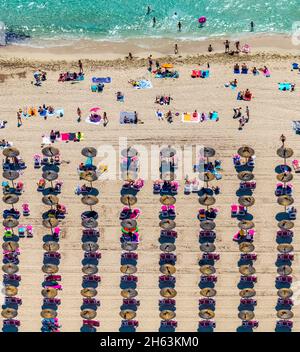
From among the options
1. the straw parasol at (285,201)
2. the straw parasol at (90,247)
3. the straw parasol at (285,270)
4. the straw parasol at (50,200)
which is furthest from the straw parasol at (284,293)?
the straw parasol at (50,200)

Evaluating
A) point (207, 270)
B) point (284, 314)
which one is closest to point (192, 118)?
point (207, 270)

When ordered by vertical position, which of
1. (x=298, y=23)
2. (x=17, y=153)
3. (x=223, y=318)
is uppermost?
(x=298, y=23)

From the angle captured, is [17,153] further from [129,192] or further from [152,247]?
[152,247]

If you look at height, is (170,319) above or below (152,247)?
below

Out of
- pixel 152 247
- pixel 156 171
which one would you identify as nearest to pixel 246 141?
pixel 156 171

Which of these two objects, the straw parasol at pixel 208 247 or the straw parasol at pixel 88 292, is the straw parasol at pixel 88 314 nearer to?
the straw parasol at pixel 88 292

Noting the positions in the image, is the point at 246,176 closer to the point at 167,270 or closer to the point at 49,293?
the point at 167,270
